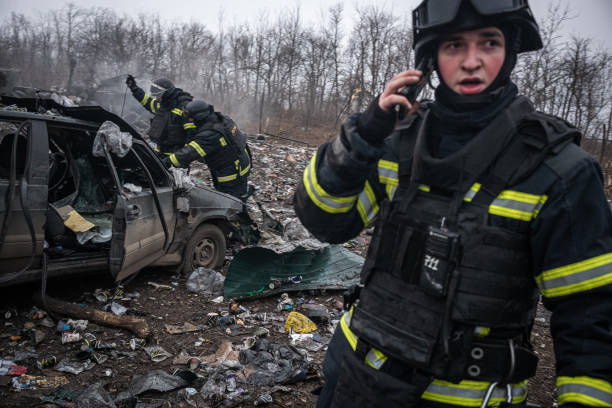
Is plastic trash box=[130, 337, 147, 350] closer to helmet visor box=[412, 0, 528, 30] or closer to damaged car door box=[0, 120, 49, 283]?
Answer: damaged car door box=[0, 120, 49, 283]

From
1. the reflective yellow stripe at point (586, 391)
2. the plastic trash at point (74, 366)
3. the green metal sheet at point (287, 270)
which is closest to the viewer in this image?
the reflective yellow stripe at point (586, 391)

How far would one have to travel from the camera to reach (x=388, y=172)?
54.2 inches

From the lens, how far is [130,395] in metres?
2.76

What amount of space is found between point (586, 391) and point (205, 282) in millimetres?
4346

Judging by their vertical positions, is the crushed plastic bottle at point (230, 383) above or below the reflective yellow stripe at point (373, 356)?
below

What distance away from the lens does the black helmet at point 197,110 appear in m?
6.01

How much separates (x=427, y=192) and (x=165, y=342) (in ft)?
10.4

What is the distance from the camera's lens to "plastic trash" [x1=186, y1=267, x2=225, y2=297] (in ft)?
15.7

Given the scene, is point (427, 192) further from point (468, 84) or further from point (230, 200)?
point (230, 200)

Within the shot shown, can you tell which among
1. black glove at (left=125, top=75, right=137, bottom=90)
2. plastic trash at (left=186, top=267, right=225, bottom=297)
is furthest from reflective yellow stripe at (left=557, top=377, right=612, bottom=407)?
black glove at (left=125, top=75, right=137, bottom=90)

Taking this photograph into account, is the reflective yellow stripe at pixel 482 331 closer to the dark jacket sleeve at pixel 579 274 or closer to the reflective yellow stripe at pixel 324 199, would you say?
the dark jacket sleeve at pixel 579 274

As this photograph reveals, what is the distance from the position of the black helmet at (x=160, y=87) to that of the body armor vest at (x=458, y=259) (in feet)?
21.8

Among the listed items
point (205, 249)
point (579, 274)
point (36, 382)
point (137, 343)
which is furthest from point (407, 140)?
point (205, 249)

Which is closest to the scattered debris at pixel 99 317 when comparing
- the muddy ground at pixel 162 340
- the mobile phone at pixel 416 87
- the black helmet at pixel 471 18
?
the muddy ground at pixel 162 340
